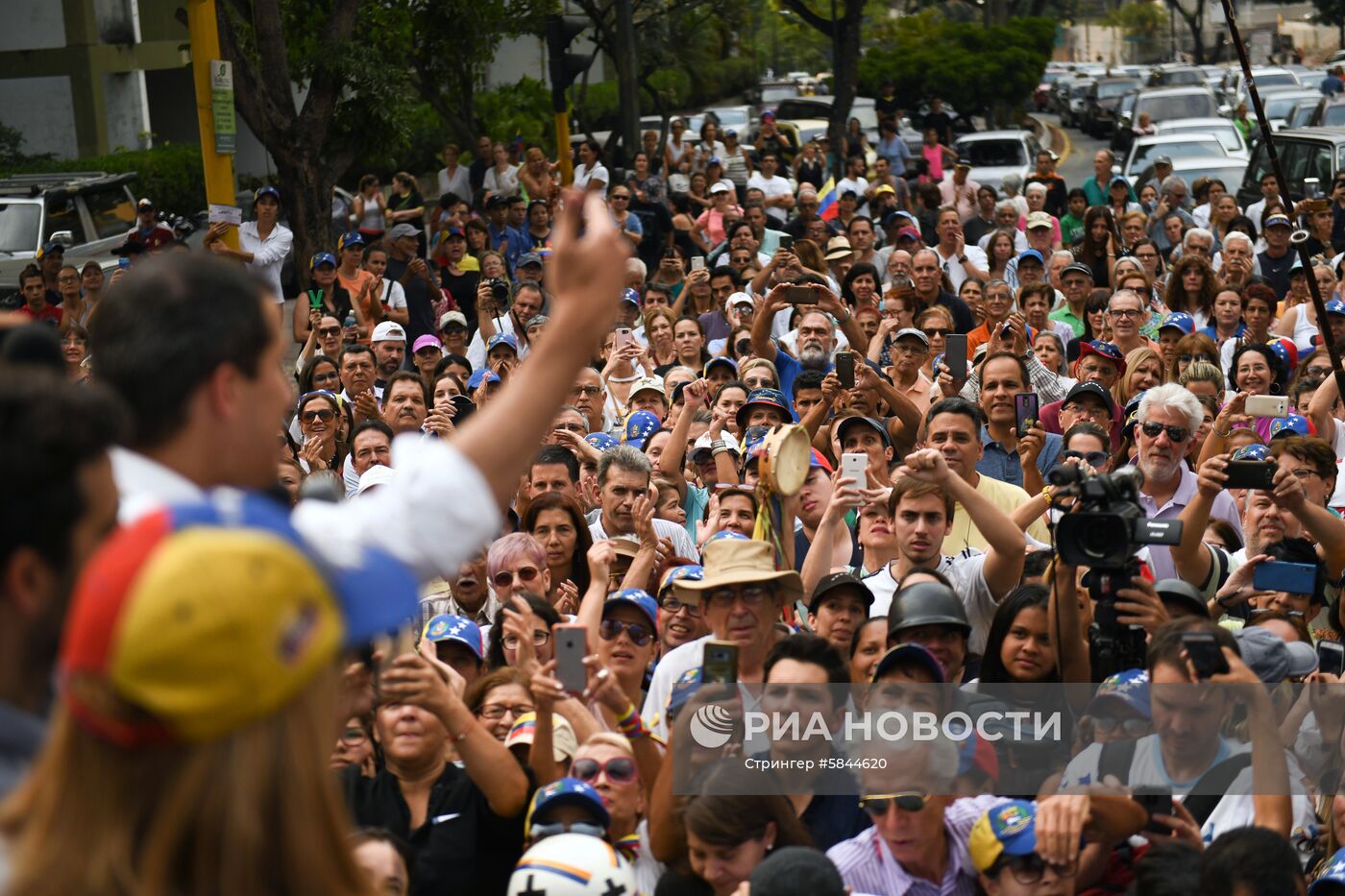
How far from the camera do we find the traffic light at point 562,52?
51.6 ft

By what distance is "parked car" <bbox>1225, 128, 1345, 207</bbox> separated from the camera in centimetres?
1841

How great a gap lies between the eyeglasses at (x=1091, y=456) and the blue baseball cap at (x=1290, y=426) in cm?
74

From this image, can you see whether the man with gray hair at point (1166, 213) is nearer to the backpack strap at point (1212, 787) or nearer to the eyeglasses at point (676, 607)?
the eyeglasses at point (676, 607)

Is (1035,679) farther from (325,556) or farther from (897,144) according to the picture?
(897,144)

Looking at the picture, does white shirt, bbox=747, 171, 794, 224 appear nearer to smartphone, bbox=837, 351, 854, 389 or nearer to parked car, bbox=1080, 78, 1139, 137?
smartphone, bbox=837, 351, 854, 389

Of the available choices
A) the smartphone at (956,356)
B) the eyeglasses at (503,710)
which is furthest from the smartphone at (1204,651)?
the smartphone at (956,356)

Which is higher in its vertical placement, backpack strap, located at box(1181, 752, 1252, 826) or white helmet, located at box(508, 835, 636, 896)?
white helmet, located at box(508, 835, 636, 896)

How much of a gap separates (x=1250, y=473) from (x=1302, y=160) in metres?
14.4

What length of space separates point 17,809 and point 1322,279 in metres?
11.9

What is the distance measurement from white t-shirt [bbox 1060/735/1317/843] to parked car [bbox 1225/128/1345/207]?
48.5 feet

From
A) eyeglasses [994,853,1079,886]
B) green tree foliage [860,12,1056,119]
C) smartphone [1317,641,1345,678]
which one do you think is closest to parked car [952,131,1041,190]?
green tree foliage [860,12,1056,119]

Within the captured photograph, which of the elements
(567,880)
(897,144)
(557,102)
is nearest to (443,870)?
(567,880)

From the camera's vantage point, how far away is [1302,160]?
18984 mm

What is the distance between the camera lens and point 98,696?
1.61 meters
